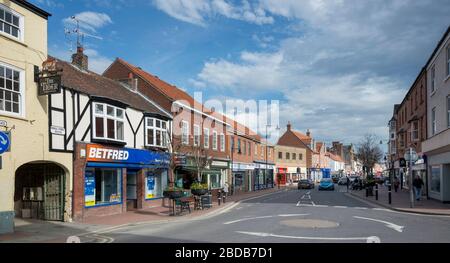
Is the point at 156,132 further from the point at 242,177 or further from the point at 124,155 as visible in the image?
the point at 242,177

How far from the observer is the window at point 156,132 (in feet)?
78.7

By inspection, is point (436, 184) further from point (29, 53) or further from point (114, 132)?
point (29, 53)

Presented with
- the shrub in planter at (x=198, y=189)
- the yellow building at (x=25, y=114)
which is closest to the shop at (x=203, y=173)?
the shrub in planter at (x=198, y=189)

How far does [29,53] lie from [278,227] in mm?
11295

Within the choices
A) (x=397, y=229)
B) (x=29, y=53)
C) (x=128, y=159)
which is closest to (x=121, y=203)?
(x=128, y=159)

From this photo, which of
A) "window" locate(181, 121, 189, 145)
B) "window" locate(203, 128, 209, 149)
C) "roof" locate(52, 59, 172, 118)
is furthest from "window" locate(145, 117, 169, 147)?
"window" locate(203, 128, 209, 149)

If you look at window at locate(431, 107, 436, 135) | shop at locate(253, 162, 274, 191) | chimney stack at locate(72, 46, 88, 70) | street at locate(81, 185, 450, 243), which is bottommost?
shop at locate(253, 162, 274, 191)

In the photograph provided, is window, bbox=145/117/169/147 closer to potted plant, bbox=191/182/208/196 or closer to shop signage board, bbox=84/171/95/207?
potted plant, bbox=191/182/208/196

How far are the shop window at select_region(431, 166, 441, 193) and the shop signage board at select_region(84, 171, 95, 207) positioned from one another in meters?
21.1

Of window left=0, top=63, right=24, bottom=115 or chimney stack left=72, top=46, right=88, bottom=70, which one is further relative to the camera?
chimney stack left=72, top=46, right=88, bottom=70

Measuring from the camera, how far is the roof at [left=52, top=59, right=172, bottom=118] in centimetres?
1872

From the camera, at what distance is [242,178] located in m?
43.7

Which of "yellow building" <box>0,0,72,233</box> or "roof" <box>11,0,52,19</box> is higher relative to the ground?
"roof" <box>11,0,52,19</box>

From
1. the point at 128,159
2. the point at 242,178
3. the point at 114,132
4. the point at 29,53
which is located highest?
the point at 29,53
